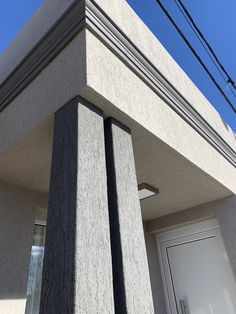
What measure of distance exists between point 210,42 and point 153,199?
81.2 inches

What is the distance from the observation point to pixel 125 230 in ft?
3.43

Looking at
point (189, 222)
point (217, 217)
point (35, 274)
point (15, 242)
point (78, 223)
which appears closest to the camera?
point (78, 223)

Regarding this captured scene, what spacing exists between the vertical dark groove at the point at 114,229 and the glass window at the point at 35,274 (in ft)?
3.95

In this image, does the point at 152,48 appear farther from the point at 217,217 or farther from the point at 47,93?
the point at 217,217

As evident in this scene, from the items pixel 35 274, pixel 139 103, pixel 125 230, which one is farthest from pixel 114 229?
pixel 35 274

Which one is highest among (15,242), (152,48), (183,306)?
(152,48)

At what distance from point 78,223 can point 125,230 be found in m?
0.25

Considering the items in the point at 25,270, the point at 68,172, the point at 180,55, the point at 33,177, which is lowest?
the point at 25,270

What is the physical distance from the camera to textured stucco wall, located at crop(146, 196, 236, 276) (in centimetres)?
232

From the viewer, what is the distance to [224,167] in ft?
8.07

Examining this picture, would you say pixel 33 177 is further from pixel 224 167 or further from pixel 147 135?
pixel 224 167

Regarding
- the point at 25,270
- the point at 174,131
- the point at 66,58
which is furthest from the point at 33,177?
the point at 174,131

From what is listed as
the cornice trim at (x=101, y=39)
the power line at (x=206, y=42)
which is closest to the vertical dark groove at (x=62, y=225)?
the cornice trim at (x=101, y=39)

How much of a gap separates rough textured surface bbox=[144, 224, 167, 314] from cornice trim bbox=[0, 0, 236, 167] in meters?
1.59
